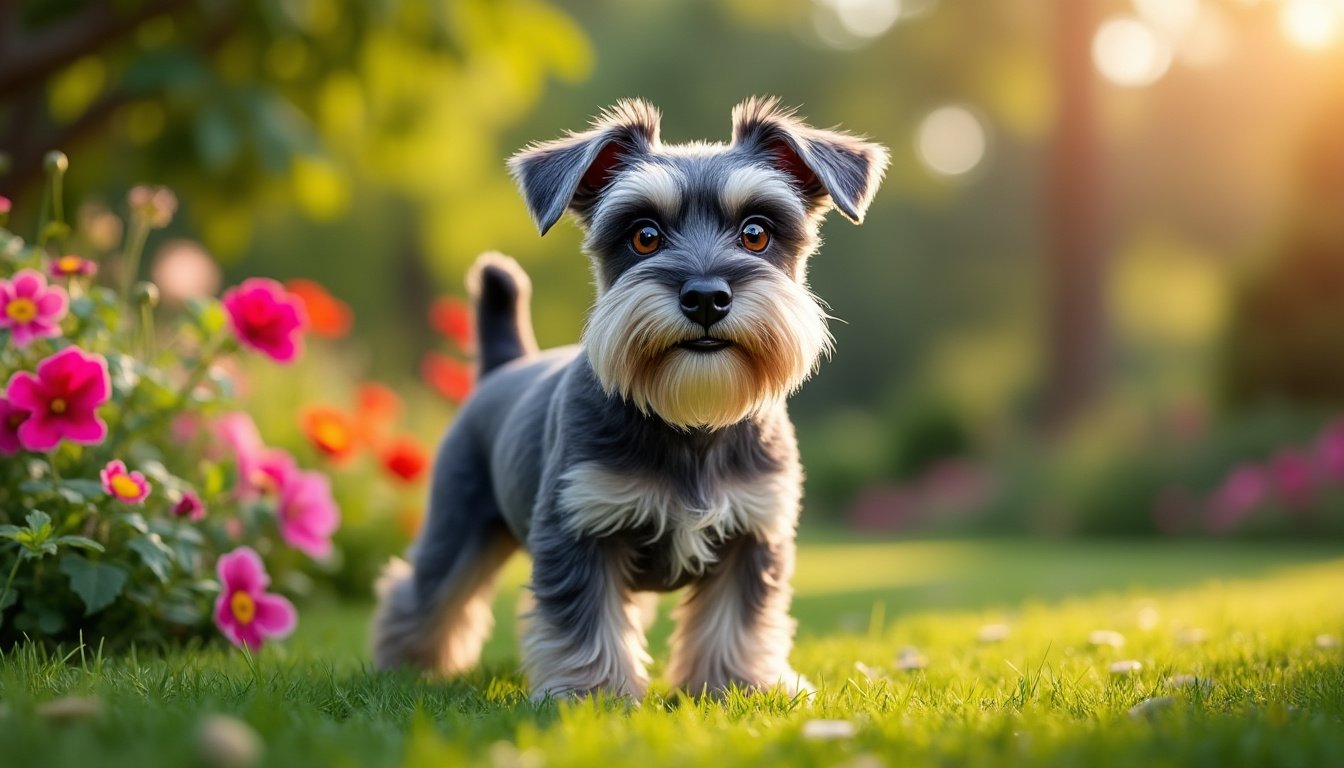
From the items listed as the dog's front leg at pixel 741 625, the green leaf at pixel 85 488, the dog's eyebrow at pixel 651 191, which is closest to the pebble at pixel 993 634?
the dog's front leg at pixel 741 625

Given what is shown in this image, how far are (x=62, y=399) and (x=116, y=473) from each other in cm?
30

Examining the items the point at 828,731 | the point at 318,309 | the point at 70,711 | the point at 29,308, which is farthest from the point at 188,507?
the point at 318,309

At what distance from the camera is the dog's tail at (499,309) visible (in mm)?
5145

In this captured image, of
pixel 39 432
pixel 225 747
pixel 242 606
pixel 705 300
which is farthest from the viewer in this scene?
pixel 242 606

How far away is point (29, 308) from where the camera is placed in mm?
4227

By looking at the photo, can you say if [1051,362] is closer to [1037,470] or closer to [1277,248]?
[1037,470]

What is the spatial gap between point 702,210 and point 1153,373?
2595 cm

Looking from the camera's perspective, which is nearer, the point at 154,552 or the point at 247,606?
the point at 154,552

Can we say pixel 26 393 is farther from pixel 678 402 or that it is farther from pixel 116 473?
pixel 678 402

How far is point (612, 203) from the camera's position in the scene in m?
3.82

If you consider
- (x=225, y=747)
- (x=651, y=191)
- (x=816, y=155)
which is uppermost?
(x=816, y=155)

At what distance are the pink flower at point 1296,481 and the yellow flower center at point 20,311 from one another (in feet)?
35.9

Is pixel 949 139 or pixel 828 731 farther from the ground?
pixel 949 139

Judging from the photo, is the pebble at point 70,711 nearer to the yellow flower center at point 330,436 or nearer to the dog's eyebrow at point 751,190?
the dog's eyebrow at point 751,190
